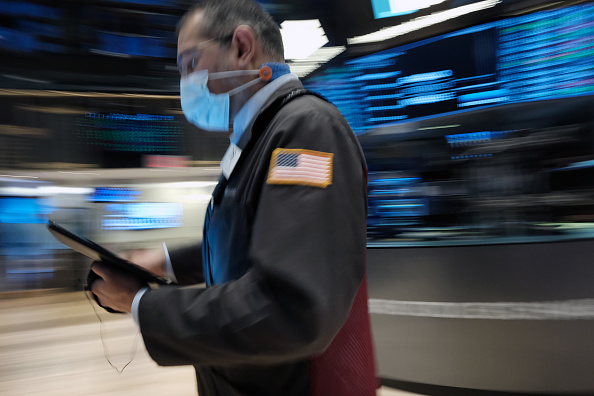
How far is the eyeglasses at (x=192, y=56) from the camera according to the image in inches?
40.7

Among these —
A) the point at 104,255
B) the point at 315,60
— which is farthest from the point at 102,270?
Answer: the point at 315,60

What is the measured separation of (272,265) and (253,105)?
0.46m

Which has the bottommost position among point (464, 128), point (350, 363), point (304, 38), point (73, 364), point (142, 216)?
point (73, 364)

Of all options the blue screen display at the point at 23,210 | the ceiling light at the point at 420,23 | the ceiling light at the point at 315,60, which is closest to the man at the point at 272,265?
the ceiling light at the point at 420,23

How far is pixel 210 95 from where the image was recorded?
3.71 ft

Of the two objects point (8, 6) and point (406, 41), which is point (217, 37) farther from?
point (8, 6)

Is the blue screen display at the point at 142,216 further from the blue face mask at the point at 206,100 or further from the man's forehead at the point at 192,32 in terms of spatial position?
the man's forehead at the point at 192,32

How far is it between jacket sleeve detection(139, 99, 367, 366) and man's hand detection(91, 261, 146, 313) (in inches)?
3.3

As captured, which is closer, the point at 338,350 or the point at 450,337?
the point at 338,350

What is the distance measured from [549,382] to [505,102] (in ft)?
5.48

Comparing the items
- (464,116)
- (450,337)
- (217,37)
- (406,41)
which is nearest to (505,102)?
(464,116)

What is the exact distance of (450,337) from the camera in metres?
3.02

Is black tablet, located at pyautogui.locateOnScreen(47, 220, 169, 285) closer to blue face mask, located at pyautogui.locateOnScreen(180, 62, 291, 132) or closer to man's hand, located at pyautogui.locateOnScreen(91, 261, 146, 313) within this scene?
man's hand, located at pyautogui.locateOnScreen(91, 261, 146, 313)

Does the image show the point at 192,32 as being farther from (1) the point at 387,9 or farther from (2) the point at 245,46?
(1) the point at 387,9
